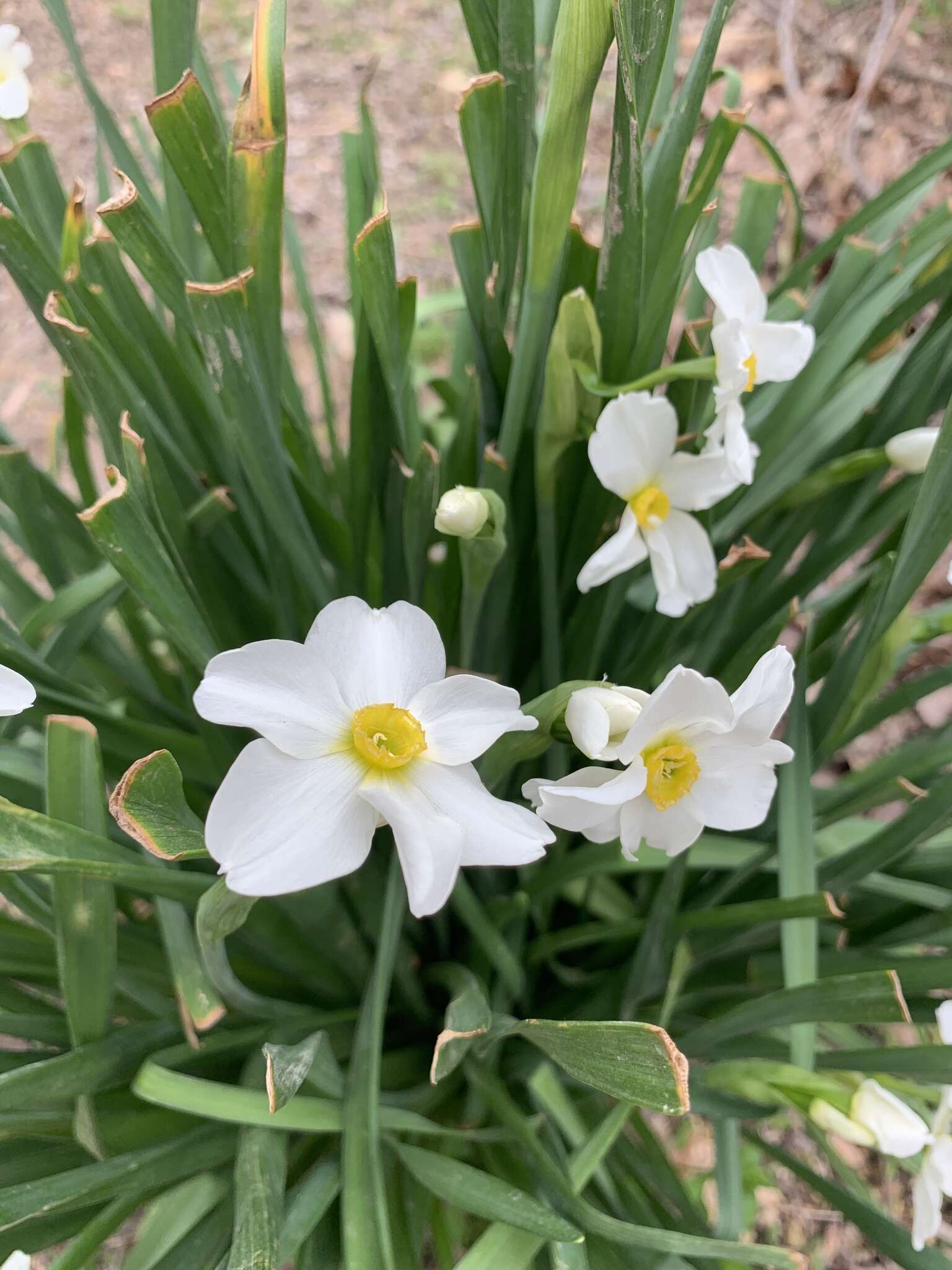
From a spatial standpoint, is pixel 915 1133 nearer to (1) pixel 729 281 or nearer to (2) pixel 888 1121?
(2) pixel 888 1121

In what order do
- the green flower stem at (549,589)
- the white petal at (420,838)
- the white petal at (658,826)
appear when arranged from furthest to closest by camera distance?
the green flower stem at (549,589), the white petal at (658,826), the white petal at (420,838)

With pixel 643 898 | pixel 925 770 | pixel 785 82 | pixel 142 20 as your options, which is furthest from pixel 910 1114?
pixel 142 20

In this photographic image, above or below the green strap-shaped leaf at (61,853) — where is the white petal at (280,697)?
above

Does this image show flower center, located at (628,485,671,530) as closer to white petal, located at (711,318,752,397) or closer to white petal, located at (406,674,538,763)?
white petal, located at (711,318,752,397)

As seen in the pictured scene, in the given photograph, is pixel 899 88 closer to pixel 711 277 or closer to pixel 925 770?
pixel 711 277

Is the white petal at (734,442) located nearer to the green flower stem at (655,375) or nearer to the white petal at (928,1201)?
the green flower stem at (655,375)

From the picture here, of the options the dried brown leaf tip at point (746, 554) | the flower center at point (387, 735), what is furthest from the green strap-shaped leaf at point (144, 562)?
the dried brown leaf tip at point (746, 554)
